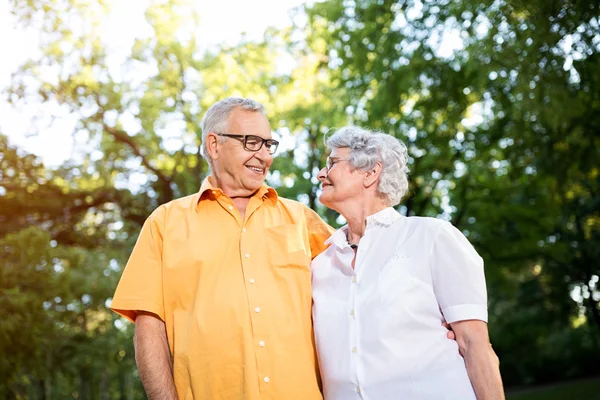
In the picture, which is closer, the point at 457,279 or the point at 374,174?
the point at 457,279

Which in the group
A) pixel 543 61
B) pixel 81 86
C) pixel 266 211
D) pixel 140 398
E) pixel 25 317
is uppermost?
pixel 81 86

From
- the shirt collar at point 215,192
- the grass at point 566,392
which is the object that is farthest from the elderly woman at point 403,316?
the grass at point 566,392

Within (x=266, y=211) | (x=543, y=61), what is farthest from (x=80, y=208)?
(x=266, y=211)

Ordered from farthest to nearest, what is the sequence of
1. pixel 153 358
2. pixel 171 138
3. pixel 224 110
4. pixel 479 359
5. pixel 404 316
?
pixel 171 138 → pixel 224 110 → pixel 153 358 → pixel 404 316 → pixel 479 359

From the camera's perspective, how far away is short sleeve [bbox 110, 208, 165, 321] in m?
2.82

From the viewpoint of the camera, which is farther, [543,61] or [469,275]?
[543,61]

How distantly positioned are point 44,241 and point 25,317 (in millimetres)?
1348

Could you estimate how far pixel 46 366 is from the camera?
12.2 meters

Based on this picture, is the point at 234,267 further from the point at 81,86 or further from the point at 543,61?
the point at 81,86

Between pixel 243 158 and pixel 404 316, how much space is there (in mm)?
1040

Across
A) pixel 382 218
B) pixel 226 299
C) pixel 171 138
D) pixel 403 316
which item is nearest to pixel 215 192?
pixel 226 299

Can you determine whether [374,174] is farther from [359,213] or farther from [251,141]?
[251,141]

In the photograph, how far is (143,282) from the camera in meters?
2.85

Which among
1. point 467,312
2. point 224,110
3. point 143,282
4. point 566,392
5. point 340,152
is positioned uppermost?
point 224,110
